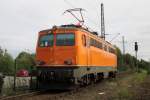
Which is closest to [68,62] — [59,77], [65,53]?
[65,53]

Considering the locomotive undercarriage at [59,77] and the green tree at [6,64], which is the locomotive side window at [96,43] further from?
Answer: the green tree at [6,64]

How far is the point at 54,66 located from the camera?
20.4 m

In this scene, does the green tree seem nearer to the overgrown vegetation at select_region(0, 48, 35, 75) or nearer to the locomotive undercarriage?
the overgrown vegetation at select_region(0, 48, 35, 75)

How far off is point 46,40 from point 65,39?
111cm

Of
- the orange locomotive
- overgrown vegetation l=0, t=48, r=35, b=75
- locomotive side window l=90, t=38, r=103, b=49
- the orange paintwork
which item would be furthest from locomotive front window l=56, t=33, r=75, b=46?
overgrown vegetation l=0, t=48, r=35, b=75

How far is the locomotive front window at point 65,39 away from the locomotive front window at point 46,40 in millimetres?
347

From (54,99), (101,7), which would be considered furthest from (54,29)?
(101,7)

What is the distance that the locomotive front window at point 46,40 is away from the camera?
21.2 m

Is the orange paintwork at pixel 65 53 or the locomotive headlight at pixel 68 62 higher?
the orange paintwork at pixel 65 53

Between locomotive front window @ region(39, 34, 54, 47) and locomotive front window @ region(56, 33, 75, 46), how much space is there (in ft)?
1.14

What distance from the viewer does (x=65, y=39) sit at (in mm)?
21047

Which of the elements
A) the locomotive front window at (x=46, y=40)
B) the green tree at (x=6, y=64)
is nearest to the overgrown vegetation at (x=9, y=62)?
the green tree at (x=6, y=64)

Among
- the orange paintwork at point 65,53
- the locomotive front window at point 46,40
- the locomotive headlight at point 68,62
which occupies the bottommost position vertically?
the locomotive headlight at point 68,62

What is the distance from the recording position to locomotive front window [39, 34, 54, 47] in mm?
21234
